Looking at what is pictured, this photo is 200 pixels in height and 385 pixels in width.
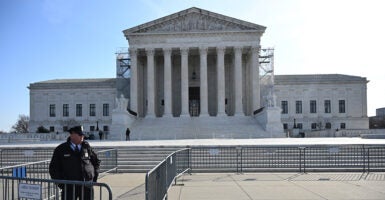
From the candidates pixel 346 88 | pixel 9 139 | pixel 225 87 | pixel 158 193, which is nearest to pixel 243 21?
pixel 225 87

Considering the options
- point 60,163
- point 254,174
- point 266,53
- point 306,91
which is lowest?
point 254,174

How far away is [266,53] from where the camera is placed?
77125 millimetres

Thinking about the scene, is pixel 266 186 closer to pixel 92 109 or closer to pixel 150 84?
pixel 150 84

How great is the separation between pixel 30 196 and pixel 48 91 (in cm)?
7650

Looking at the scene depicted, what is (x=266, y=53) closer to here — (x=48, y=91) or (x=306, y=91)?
(x=306, y=91)

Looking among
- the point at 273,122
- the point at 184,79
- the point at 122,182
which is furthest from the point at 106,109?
the point at 122,182

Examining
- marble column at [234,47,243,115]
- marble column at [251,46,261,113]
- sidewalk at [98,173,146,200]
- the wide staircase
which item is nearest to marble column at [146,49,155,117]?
the wide staircase

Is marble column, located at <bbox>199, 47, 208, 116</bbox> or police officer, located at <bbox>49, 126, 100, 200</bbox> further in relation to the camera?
marble column, located at <bbox>199, 47, 208, 116</bbox>

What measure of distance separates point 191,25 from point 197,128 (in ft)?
54.9

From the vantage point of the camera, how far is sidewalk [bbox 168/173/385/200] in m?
12.1

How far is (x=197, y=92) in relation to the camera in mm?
71750

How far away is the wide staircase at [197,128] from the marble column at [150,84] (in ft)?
8.18

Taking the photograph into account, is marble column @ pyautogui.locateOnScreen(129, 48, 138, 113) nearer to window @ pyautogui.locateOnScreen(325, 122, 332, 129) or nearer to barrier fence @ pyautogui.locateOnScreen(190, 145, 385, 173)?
window @ pyautogui.locateOnScreen(325, 122, 332, 129)

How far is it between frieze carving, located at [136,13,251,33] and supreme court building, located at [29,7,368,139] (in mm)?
145
